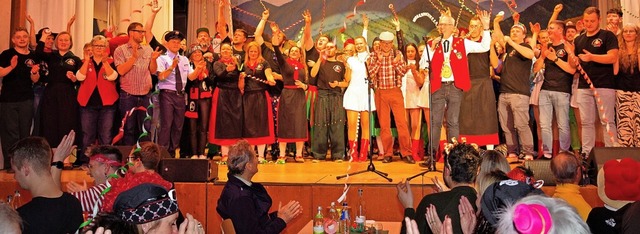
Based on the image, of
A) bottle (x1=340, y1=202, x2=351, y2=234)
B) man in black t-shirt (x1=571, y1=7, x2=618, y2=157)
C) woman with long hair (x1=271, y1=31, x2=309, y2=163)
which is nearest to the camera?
bottle (x1=340, y1=202, x2=351, y2=234)

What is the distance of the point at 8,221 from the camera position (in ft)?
6.61

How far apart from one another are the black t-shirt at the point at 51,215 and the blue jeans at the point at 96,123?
4425 mm

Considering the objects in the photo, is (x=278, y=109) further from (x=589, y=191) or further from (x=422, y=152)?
(x=589, y=191)

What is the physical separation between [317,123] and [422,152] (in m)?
1.49

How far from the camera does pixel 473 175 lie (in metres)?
3.57

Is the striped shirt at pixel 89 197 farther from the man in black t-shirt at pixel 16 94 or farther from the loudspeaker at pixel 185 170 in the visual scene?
the man in black t-shirt at pixel 16 94

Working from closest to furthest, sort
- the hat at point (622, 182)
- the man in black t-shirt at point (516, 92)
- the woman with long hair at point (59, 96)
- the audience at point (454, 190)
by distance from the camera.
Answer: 1. the hat at point (622, 182)
2. the audience at point (454, 190)
3. the woman with long hair at point (59, 96)
4. the man in black t-shirt at point (516, 92)

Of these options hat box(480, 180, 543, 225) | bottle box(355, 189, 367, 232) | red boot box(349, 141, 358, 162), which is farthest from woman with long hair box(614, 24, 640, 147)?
hat box(480, 180, 543, 225)

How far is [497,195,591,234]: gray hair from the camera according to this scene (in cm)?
165

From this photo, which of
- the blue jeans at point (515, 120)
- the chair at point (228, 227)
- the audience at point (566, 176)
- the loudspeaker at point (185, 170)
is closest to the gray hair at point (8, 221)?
the chair at point (228, 227)

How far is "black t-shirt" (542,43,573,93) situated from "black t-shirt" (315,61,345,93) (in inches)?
103

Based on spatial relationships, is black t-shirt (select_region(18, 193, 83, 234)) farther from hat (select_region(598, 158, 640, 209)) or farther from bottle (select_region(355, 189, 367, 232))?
hat (select_region(598, 158, 640, 209))

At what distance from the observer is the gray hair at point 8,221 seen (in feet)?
6.56

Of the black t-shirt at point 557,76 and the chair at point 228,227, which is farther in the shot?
the black t-shirt at point 557,76
